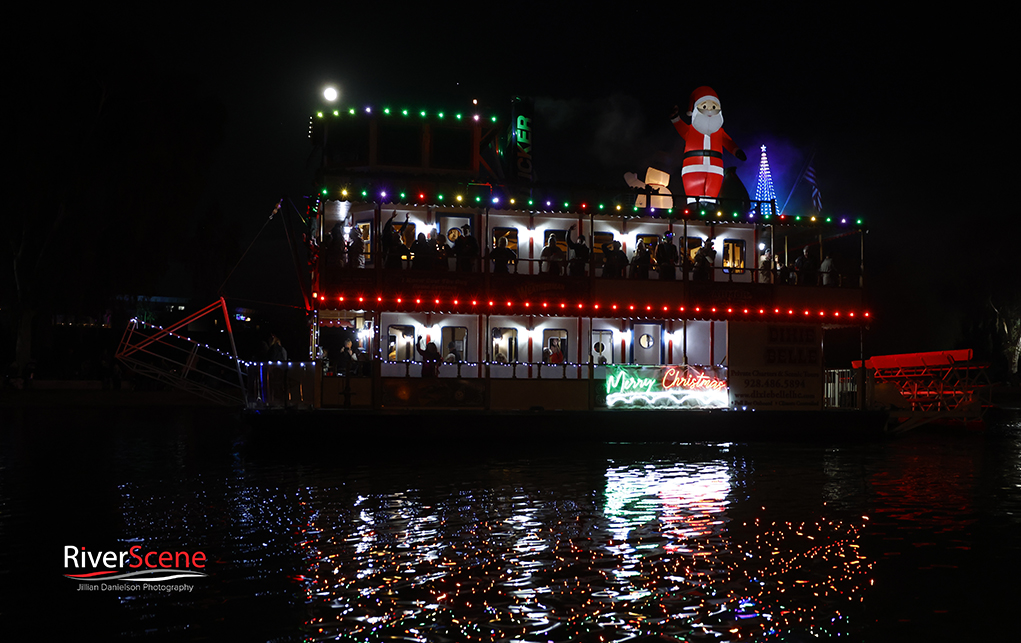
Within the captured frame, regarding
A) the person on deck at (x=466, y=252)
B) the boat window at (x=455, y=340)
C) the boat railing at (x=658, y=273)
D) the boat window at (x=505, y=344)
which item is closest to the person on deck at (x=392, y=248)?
the boat railing at (x=658, y=273)

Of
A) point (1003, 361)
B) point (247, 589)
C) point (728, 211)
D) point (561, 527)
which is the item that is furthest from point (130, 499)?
point (1003, 361)

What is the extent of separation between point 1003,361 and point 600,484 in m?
49.5

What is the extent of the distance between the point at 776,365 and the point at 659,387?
131 inches

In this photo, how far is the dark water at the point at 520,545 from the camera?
6297 millimetres

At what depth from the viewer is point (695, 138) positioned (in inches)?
926

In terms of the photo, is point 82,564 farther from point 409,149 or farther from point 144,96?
point 144,96

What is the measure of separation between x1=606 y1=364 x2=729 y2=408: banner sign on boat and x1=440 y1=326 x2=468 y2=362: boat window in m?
3.93

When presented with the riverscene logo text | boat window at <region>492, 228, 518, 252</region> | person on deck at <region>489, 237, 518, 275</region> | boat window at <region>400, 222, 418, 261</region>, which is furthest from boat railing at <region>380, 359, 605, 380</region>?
the riverscene logo text

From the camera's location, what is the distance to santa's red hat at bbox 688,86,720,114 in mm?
23812

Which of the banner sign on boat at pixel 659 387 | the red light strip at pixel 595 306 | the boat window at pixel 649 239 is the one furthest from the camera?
the boat window at pixel 649 239

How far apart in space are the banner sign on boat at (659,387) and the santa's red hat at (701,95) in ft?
27.5

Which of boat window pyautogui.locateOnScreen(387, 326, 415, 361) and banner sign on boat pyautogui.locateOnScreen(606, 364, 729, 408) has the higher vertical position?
boat window pyautogui.locateOnScreen(387, 326, 415, 361)

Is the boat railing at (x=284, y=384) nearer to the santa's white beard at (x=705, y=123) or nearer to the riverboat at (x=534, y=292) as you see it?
the riverboat at (x=534, y=292)

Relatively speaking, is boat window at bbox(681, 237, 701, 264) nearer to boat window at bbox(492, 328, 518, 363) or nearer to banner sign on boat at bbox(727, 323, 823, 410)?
banner sign on boat at bbox(727, 323, 823, 410)
